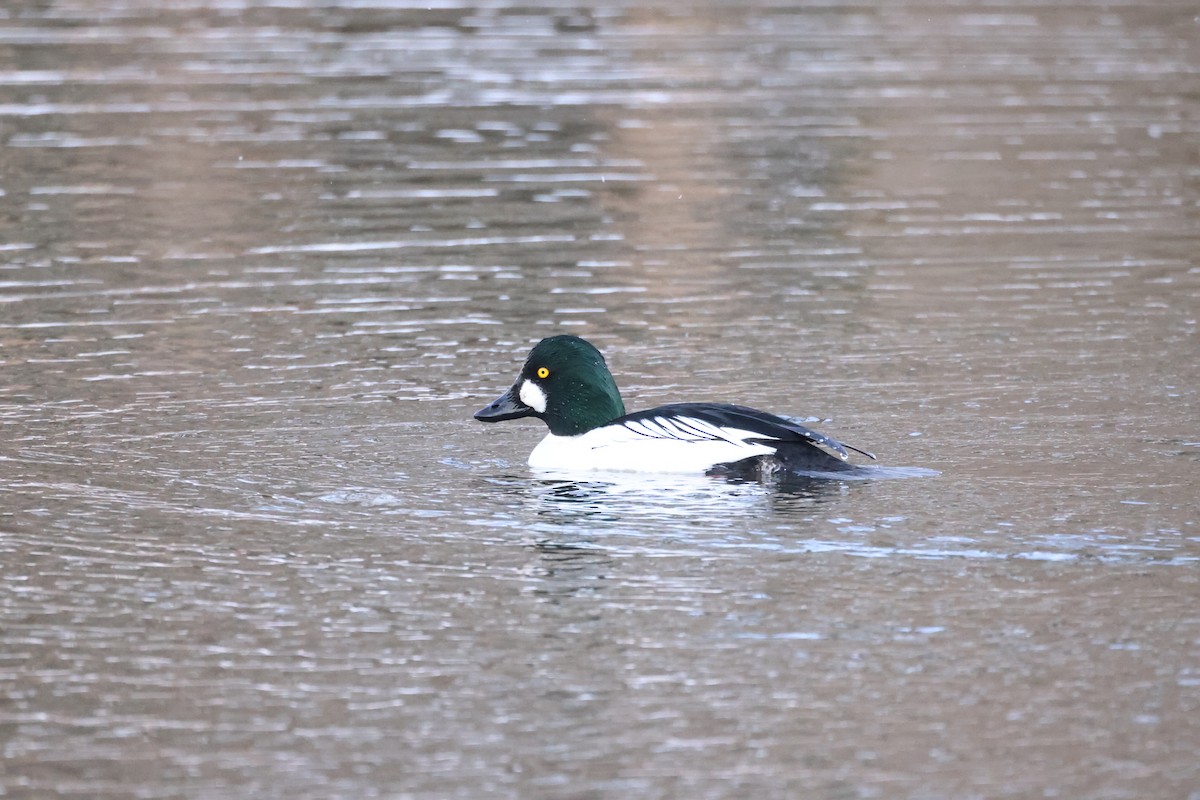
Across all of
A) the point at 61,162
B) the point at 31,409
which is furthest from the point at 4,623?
the point at 61,162

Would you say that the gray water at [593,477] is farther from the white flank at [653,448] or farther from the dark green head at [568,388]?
the dark green head at [568,388]

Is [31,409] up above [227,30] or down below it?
below

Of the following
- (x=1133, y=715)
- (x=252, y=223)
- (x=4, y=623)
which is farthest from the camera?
(x=252, y=223)

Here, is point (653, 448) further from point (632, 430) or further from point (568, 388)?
point (568, 388)

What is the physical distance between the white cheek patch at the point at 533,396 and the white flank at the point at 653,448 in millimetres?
209

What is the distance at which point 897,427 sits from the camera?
1051 centimetres

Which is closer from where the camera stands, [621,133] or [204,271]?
[204,271]

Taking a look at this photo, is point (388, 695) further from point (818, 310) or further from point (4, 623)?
point (818, 310)

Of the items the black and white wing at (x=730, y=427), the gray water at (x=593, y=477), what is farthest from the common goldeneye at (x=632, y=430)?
the gray water at (x=593, y=477)

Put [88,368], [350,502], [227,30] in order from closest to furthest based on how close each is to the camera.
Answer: [350,502]
[88,368]
[227,30]

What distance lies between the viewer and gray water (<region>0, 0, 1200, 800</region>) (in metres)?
6.44

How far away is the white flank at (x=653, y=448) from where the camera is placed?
31.4ft

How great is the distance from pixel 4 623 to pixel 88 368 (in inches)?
183

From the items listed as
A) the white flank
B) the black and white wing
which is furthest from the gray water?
the black and white wing
